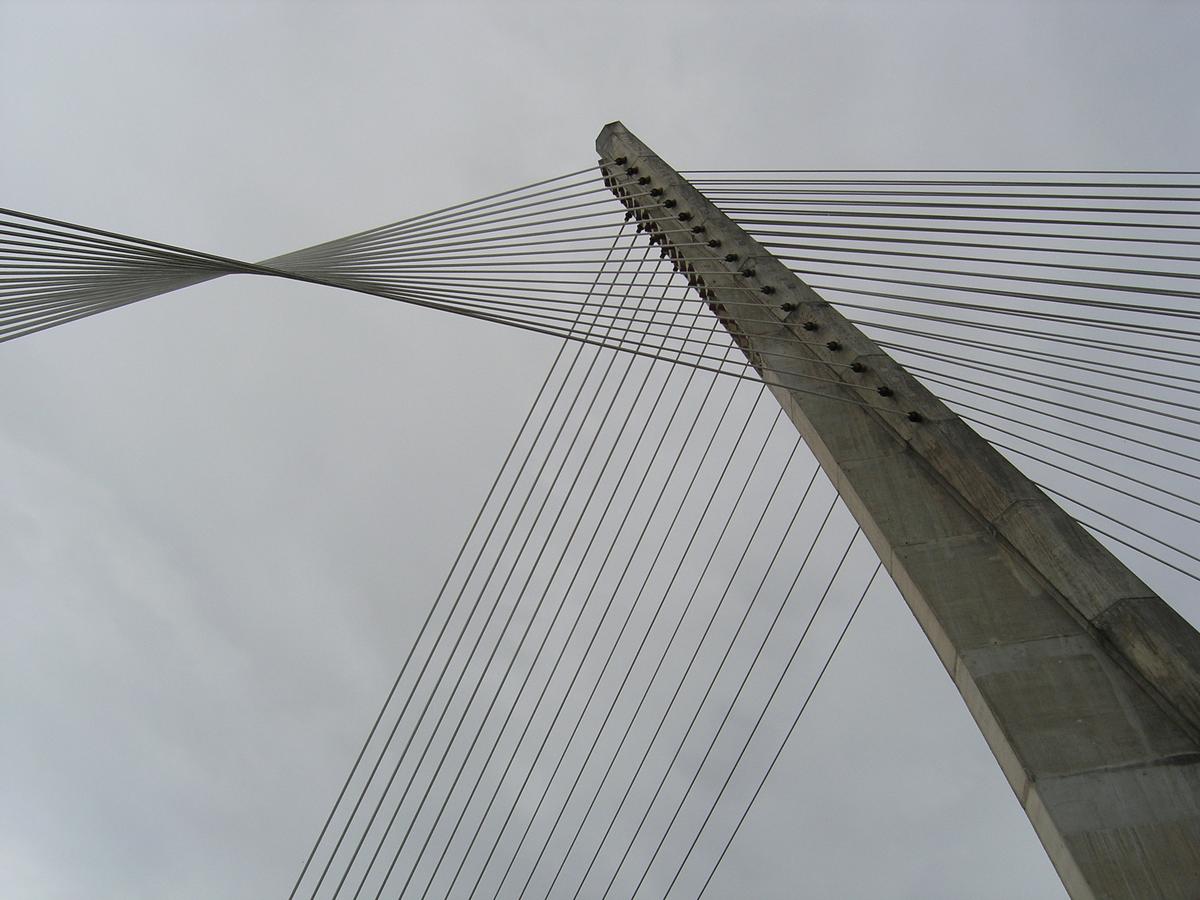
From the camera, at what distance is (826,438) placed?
267 inches

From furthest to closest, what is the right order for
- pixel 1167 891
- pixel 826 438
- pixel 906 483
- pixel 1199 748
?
pixel 826 438 < pixel 906 483 < pixel 1199 748 < pixel 1167 891

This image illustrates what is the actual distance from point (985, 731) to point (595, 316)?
4445 mm

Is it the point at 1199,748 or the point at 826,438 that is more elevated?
the point at 826,438

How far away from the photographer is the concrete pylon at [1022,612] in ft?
15.4

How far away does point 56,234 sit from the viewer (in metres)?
6.63

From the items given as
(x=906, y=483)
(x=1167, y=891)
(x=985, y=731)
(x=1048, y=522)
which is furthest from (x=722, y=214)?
(x=1167, y=891)

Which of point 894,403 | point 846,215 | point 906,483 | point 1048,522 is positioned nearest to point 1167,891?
point 1048,522

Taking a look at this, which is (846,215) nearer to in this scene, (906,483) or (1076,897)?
(906,483)

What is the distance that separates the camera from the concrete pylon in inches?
185

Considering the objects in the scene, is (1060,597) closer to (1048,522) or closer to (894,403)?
(1048,522)

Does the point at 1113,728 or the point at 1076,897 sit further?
the point at 1113,728

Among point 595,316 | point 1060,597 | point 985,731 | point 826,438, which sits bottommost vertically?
point 985,731

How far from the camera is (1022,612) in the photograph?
554 centimetres

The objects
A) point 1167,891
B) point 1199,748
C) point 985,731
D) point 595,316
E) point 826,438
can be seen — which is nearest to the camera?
point 1167,891
